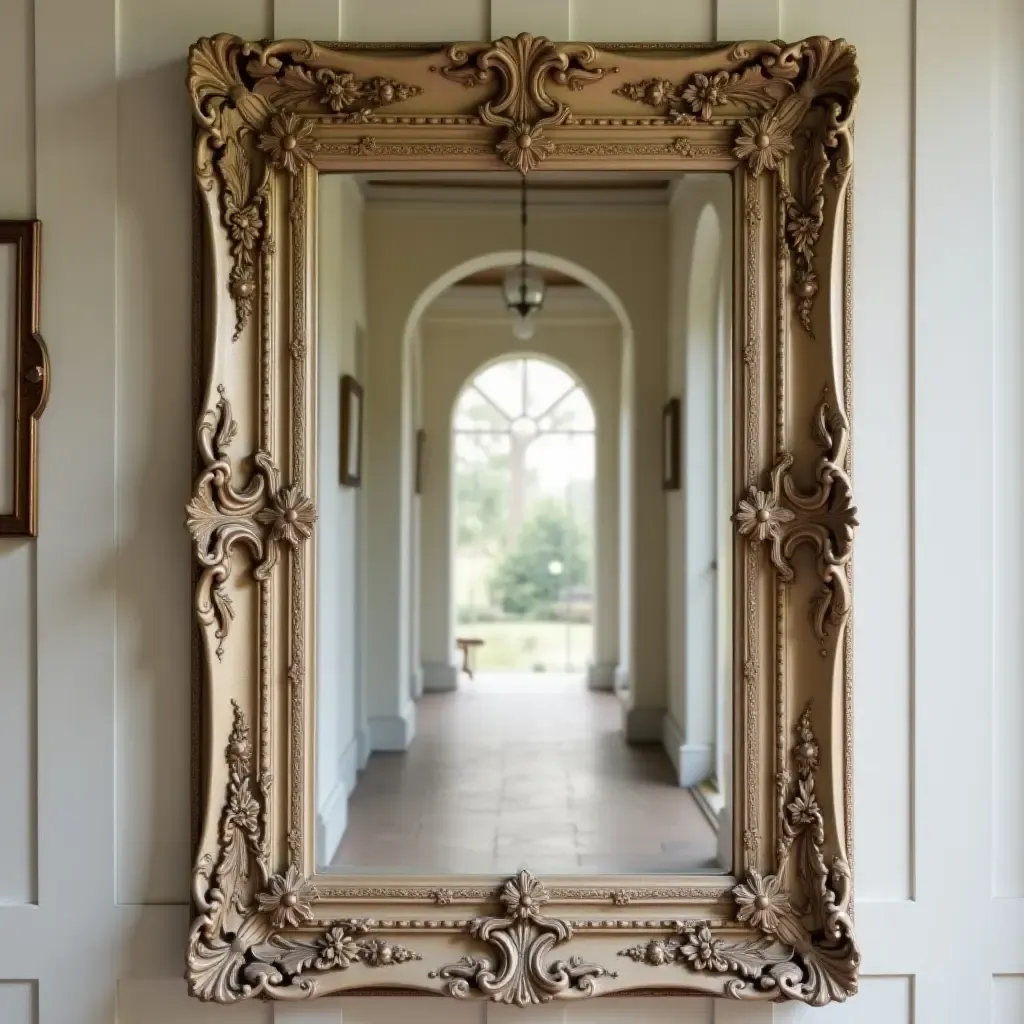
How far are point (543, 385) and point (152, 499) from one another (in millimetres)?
821

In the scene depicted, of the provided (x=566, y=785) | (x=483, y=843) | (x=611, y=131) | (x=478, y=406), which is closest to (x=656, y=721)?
(x=566, y=785)

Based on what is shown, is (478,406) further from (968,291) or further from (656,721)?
(968,291)

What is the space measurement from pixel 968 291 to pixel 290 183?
125 centimetres

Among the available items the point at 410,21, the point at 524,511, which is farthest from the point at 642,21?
the point at 524,511

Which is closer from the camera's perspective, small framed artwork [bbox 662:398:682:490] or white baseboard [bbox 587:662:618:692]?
small framed artwork [bbox 662:398:682:490]

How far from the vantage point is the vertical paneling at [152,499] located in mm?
1595

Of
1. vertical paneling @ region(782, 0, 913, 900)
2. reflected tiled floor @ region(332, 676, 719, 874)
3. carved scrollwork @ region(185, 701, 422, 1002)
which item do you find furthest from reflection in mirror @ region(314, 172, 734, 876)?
vertical paneling @ region(782, 0, 913, 900)

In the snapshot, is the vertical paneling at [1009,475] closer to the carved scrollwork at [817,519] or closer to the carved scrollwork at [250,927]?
the carved scrollwork at [817,519]

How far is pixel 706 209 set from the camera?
1.60 m

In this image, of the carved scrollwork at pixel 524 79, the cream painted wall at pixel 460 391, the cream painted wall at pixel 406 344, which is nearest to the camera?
the carved scrollwork at pixel 524 79

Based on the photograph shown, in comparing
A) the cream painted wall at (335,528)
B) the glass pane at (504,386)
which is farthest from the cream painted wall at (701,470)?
the cream painted wall at (335,528)

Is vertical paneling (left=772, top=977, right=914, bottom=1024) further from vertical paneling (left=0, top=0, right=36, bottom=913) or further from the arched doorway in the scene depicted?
vertical paneling (left=0, top=0, right=36, bottom=913)

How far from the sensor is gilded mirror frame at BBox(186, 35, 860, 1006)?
1534 millimetres

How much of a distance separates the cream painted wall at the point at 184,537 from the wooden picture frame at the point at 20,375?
0.03 m
